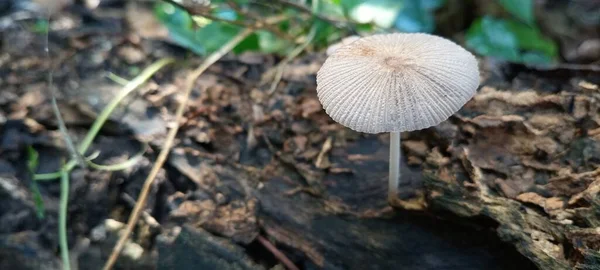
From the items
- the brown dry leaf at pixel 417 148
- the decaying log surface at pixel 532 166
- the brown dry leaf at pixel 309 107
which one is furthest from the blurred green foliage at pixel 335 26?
the brown dry leaf at pixel 417 148

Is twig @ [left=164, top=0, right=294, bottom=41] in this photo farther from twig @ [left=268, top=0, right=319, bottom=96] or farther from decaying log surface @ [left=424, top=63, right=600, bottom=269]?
decaying log surface @ [left=424, top=63, right=600, bottom=269]

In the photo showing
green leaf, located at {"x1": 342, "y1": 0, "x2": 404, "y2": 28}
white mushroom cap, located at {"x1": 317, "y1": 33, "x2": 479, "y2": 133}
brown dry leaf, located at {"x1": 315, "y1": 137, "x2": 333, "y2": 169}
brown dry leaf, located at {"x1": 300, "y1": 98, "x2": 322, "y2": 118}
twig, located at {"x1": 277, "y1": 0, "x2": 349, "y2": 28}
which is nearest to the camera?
white mushroom cap, located at {"x1": 317, "y1": 33, "x2": 479, "y2": 133}

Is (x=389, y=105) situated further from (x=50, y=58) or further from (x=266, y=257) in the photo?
(x=50, y=58)

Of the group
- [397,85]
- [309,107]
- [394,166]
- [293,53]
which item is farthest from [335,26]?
[397,85]

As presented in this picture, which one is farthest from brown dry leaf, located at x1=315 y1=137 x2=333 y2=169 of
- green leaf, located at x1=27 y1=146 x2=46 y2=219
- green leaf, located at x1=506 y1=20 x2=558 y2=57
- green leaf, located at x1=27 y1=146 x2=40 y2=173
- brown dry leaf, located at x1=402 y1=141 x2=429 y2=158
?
green leaf, located at x1=506 y1=20 x2=558 y2=57

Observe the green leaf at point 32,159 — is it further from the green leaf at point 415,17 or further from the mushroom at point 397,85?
the green leaf at point 415,17

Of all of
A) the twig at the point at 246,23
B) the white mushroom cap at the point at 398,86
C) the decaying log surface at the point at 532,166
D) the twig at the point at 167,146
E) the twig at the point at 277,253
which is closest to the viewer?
the white mushroom cap at the point at 398,86

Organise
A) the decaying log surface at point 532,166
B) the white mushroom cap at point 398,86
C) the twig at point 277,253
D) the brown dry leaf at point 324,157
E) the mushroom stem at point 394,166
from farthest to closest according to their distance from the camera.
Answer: the brown dry leaf at point 324,157 → the twig at point 277,253 → the mushroom stem at point 394,166 → the decaying log surface at point 532,166 → the white mushroom cap at point 398,86
